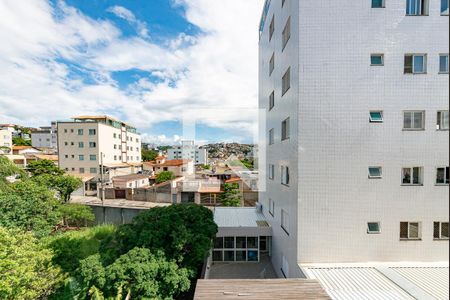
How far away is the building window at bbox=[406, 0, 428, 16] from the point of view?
6.64m

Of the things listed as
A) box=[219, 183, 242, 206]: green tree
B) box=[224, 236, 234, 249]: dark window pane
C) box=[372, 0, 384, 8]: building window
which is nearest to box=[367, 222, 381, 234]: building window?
box=[224, 236, 234, 249]: dark window pane

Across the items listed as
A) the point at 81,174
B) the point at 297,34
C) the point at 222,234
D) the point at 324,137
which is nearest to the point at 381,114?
the point at 324,137

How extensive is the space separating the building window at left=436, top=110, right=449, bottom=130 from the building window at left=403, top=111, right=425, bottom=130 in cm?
45

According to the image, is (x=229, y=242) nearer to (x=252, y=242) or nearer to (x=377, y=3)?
(x=252, y=242)

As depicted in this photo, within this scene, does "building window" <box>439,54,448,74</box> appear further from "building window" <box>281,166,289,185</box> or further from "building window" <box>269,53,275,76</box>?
"building window" <box>269,53,275,76</box>

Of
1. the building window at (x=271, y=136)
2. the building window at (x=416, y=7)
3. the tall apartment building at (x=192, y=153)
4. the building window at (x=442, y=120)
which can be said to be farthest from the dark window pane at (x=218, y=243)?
the building window at (x=416, y=7)

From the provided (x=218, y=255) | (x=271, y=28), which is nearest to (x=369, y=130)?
(x=271, y=28)

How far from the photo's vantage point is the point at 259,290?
5.31 meters

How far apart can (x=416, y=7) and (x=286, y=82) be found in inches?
167

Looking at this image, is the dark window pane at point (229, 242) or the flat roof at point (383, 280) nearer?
the flat roof at point (383, 280)

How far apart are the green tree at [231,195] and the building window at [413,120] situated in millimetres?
14509

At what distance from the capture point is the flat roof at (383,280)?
5363mm

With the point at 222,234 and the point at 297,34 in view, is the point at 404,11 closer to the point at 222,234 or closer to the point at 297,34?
the point at 297,34

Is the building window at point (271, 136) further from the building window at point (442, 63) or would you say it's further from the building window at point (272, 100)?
the building window at point (442, 63)
